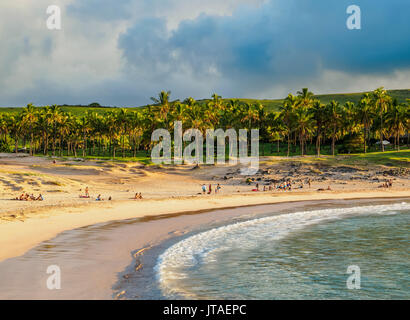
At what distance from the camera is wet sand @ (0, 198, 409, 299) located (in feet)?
39.5

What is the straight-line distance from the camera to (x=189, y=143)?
10112 cm

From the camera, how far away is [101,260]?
52.9 ft

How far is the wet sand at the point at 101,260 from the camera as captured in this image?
A: 1205cm

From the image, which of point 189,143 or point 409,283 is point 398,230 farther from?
point 189,143

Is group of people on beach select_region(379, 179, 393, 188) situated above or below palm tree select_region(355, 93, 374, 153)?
below

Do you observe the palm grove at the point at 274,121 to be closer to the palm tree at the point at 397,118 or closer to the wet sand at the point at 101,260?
the palm tree at the point at 397,118

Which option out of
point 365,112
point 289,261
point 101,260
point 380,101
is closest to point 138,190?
point 101,260

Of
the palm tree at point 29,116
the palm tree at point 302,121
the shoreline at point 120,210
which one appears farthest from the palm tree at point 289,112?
the palm tree at point 29,116

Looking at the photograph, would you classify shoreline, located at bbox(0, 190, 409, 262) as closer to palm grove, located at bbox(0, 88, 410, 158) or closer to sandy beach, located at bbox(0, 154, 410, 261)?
sandy beach, located at bbox(0, 154, 410, 261)

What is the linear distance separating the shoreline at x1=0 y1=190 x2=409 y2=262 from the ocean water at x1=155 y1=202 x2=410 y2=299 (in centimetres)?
725

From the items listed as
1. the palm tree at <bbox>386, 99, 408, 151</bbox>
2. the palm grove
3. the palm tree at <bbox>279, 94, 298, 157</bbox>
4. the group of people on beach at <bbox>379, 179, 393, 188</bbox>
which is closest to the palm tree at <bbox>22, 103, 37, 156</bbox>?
the palm grove
